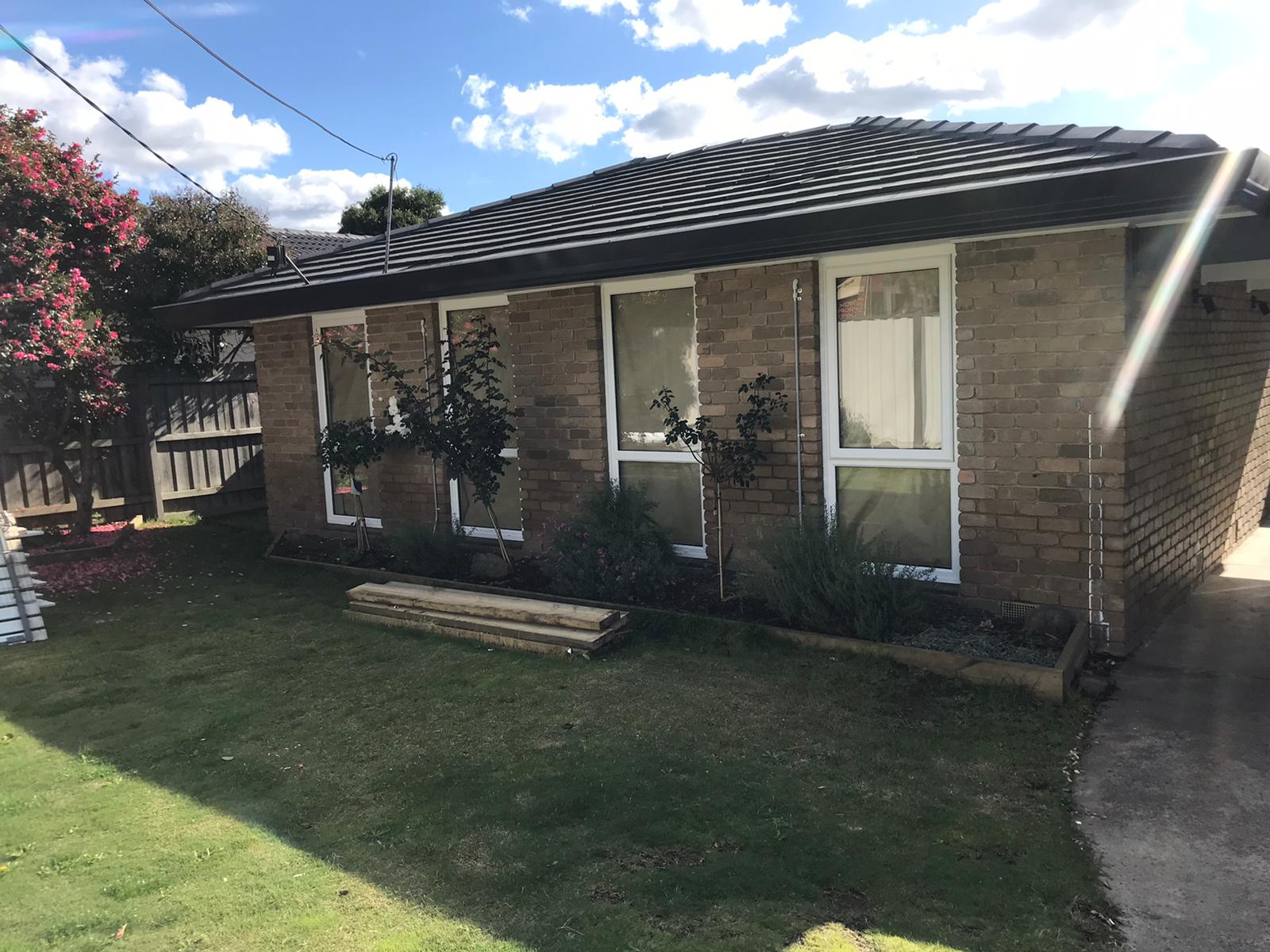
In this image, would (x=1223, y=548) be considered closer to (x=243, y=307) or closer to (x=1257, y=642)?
(x=1257, y=642)

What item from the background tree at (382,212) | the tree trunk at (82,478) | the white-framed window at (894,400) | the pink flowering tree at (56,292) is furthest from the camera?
the background tree at (382,212)

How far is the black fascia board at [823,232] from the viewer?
463 cm

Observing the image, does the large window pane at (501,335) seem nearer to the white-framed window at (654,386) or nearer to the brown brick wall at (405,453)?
the brown brick wall at (405,453)

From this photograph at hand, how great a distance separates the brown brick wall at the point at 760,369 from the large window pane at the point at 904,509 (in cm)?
25

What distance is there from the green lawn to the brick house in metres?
1.39

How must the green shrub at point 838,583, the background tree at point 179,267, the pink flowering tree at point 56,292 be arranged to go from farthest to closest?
the background tree at point 179,267, the pink flowering tree at point 56,292, the green shrub at point 838,583

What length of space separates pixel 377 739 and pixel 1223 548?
7.84m

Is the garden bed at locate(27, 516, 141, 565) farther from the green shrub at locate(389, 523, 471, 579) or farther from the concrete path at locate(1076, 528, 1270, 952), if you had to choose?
the concrete path at locate(1076, 528, 1270, 952)

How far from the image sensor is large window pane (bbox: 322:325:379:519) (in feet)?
31.9

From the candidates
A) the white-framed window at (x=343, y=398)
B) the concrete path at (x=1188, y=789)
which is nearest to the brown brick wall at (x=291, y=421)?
the white-framed window at (x=343, y=398)

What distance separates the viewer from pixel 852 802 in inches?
155

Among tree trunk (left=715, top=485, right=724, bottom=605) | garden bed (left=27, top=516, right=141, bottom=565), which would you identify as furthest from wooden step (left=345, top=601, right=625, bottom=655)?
garden bed (left=27, top=516, right=141, bottom=565)

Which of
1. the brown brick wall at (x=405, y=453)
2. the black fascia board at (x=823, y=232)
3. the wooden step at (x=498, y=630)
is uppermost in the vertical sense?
the black fascia board at (x=823, y=232)

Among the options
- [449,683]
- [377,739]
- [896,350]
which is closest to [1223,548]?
[896,350]
